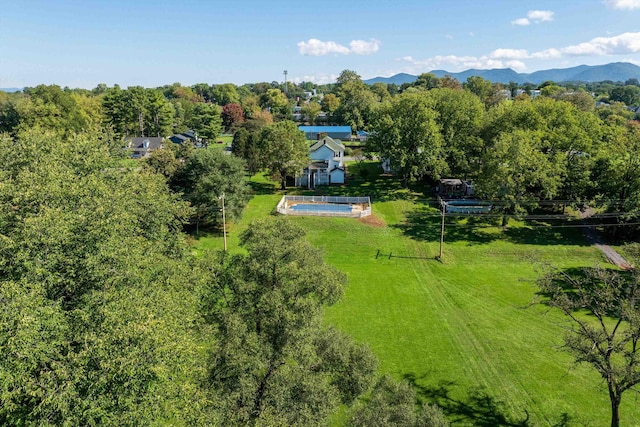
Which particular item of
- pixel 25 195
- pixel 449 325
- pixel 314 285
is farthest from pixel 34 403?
pixel 449 325

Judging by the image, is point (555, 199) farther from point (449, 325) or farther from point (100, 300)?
point (100, 300)

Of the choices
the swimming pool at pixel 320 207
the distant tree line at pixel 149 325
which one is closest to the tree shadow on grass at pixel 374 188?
the swimming pool at pixel 320 207

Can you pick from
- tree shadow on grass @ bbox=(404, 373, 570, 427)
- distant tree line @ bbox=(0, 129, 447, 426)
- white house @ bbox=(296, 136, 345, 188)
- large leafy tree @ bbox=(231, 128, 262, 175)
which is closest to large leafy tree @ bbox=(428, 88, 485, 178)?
white house @ bbox=(296, 136, 345, 188)

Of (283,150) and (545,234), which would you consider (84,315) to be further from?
(283,150)

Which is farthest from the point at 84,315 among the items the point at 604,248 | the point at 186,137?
the point at 186,137

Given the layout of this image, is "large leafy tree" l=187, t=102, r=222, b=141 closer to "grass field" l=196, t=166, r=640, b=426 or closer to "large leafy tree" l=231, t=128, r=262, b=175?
"large leafy tree" l=231, t=128, r=262, b=175
